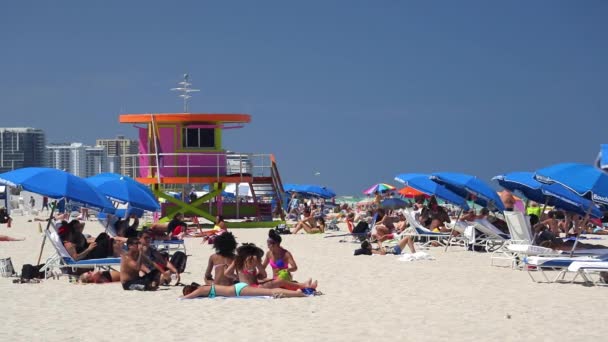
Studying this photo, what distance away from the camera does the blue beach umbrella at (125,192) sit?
1605 centimetres

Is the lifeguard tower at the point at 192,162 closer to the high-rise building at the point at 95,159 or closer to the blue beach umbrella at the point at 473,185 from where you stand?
the blue beach umbrella at the point at 473,185

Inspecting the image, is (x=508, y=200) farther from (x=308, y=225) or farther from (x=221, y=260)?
(x=221, y=260)

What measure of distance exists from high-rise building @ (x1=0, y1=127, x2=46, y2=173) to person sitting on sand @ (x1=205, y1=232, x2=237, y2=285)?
15027 cm

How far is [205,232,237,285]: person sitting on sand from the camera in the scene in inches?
429

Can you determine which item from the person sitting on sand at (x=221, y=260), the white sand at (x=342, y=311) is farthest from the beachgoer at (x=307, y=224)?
the person sitting on sand at (x=221, y=260)

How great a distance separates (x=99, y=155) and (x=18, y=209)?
10045cm

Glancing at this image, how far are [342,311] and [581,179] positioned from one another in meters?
4.30

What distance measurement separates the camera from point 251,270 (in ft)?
36.5

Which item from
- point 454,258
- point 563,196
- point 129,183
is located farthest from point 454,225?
point 129,183

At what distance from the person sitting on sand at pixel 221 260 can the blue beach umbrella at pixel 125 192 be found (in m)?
5.23

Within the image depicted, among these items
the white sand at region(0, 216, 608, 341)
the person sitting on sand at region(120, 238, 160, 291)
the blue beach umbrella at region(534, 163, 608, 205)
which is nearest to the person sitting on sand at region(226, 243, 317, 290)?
the white sand at region(0, 216, 608, 341)

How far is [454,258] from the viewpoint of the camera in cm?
1648

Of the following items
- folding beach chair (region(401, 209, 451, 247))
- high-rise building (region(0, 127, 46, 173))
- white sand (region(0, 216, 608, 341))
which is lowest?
white sand (region(0, 216, 608, 341))

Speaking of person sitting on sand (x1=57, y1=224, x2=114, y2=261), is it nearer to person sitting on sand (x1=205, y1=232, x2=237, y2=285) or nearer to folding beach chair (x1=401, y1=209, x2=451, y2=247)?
person sitting on sand (x1=205, y1=232, x2=237, y2=285)
